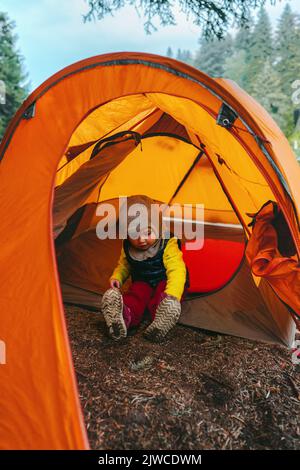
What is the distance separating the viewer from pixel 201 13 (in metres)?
3.83

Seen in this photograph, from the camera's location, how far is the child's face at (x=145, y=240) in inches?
107

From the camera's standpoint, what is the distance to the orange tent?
5.82ft

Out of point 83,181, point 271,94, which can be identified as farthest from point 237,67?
point 83,181

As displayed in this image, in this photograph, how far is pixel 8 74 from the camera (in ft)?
44.4

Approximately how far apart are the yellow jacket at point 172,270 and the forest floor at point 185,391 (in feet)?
1.16

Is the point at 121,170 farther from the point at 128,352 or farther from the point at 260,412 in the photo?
the point at 260,412

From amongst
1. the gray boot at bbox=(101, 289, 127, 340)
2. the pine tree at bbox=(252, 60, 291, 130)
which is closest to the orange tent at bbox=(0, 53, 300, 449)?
the gray boot at bbox=(101, 289, 127, 340)

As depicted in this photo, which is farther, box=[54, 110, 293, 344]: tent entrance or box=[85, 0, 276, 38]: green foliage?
box=[85, 0, 276, 38]: green foliage

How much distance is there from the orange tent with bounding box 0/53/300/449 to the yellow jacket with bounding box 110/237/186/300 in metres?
0.42

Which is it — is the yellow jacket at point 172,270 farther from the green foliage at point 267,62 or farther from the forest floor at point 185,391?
the green foliage at point 267,62

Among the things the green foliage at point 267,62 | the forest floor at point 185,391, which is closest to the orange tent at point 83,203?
the forest floor at point 185,391

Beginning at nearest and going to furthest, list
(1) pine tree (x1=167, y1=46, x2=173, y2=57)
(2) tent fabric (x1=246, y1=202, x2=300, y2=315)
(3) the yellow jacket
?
(2) tent fabric (x1=246, y1=202, x2=300, y2=315)
(3) the yellow jacket
(1) pine tree (x1=167, y1=46, x2=173, y2=57)

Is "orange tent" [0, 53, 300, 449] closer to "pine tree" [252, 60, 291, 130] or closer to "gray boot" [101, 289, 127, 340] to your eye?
"gray boot" [101, 289, 127, 340]
